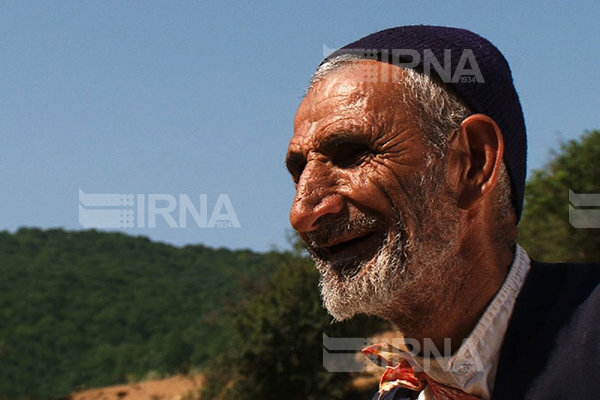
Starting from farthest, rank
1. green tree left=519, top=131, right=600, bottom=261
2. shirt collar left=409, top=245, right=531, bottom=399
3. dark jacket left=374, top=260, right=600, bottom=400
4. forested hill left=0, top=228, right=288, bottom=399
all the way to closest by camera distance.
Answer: forested hill left=0, top=228, right=288, bottom=399, green tree left=519, top=131, right=600, bottom=261, shirt collar left=409, top=245, right=531, bottom=399, dark jacket left=374, top=260, right=600, bottom=400

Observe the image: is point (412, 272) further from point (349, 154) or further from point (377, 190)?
point (349, 154)

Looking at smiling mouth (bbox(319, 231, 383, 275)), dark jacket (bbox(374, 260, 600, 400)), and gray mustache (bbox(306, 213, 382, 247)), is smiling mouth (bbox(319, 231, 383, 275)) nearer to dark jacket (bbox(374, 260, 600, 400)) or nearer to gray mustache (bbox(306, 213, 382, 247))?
gray mustache (bbox(306, 213, 382, 247))

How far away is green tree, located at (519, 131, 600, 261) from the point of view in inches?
857

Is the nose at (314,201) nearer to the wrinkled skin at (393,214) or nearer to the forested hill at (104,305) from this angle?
the wrinkled skin at (393,214)

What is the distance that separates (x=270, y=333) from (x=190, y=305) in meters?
28.1

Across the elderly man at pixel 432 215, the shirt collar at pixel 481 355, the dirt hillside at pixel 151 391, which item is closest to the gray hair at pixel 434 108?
the elderly man at pixel 432 215

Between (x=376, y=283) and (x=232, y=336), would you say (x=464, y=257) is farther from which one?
(x=232, y=336)

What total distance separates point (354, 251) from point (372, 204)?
15 cm

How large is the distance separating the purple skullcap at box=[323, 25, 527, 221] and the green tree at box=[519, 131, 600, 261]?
66.0 ft

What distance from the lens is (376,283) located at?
215cm

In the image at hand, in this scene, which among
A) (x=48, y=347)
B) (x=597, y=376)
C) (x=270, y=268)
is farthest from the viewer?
(x=48, y=347)

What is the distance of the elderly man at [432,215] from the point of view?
84.6 inches

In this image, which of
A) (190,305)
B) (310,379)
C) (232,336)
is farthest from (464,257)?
(190,305)

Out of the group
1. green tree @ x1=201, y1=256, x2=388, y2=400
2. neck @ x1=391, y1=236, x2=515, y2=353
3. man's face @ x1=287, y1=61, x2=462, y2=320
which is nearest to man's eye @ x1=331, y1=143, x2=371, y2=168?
man's face @ x1=287, y1=61, x2=462, y2=320
